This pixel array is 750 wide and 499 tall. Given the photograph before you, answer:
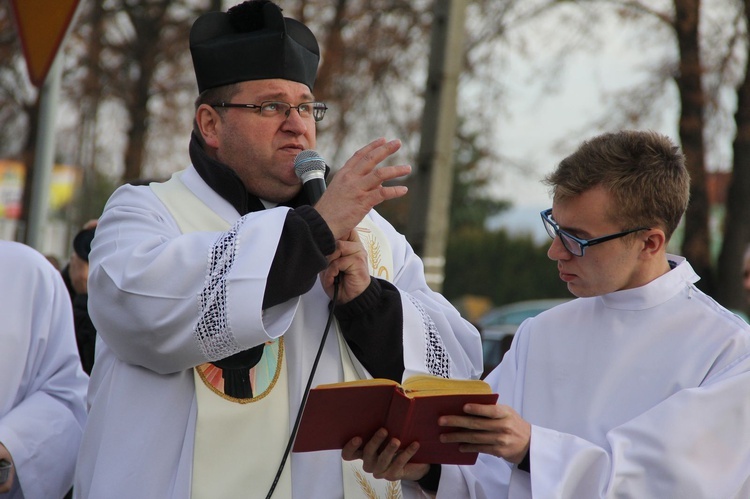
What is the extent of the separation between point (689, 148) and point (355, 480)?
11.1 meters

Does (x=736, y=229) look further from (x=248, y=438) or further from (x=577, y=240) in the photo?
(x=248, y=438)

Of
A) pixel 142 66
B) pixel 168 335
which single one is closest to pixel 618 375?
pixel 168 335

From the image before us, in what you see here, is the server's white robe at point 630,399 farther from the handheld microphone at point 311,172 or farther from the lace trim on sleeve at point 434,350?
the handheld microphone at point 311,172

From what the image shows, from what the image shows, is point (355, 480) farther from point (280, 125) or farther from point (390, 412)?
point (280, 125)

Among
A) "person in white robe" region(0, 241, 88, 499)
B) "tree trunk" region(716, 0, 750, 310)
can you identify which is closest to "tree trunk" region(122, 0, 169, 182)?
"tree trunk" region(716, 0, 750, 310)

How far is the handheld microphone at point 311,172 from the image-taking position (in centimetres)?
303

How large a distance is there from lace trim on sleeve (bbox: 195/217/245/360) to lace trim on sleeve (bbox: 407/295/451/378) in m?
0.66

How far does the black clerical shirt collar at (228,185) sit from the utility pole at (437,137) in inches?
139

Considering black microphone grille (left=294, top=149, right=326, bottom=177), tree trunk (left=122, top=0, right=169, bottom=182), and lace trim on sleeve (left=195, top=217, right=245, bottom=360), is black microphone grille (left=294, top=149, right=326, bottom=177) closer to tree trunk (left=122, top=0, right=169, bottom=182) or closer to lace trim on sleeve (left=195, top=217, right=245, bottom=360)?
lace trim on sleeve (left=195, top=217, right=245, bottom=360)

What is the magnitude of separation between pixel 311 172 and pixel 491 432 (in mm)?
931

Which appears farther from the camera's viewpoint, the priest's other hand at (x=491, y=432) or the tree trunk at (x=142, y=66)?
the tree trunk at (x=142, y=66)

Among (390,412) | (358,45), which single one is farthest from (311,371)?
(358,45)

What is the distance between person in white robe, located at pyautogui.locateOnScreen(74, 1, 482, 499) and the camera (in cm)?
282

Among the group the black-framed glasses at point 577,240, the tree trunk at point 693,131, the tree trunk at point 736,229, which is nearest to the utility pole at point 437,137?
the black-framed glasses at point 577,240
